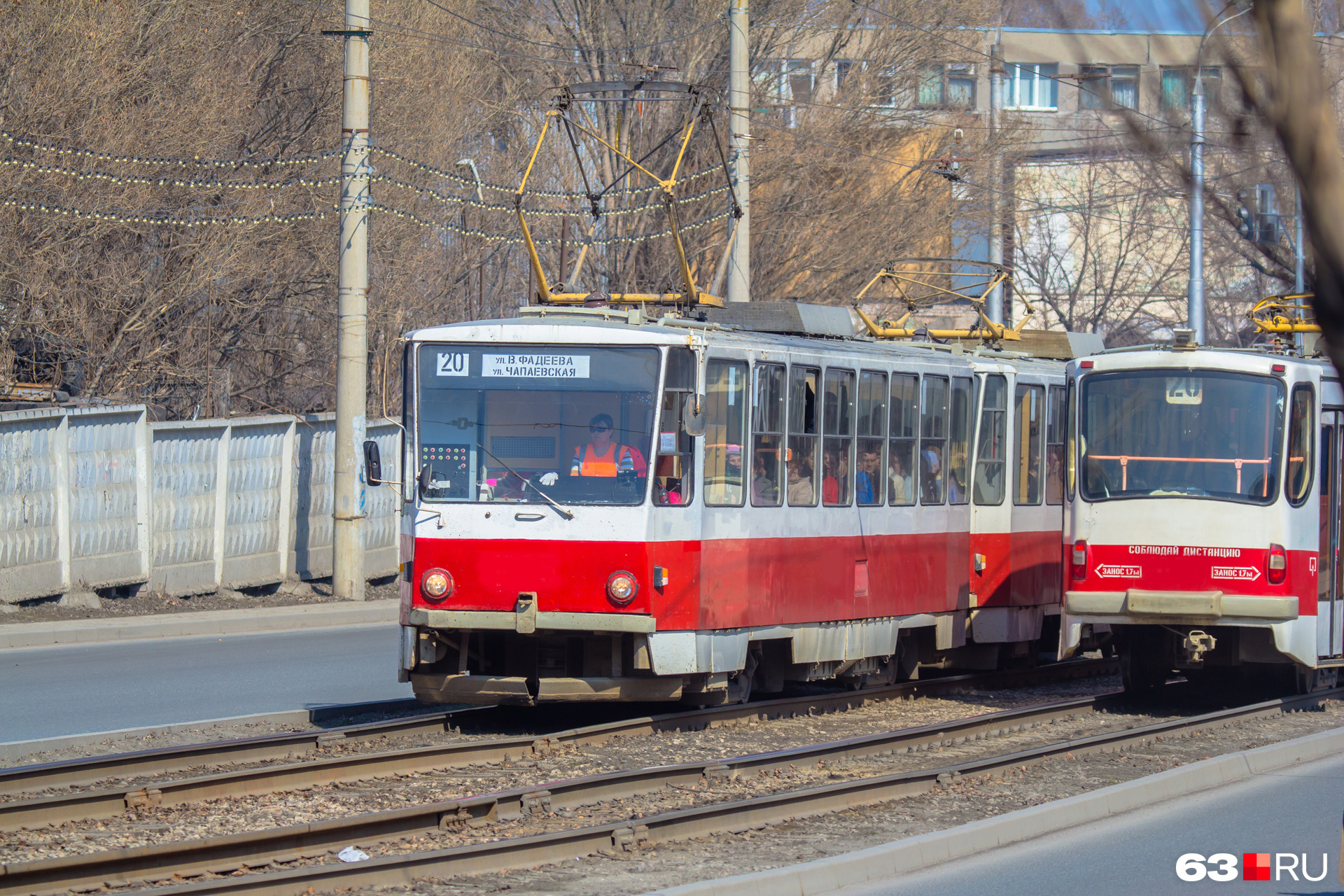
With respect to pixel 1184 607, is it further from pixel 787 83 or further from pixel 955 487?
pixel 787 83

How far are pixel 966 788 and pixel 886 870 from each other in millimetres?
2526

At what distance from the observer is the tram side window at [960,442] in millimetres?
15438

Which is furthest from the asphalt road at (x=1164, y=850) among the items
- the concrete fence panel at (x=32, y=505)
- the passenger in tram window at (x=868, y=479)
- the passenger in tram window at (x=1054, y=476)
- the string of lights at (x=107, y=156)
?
the string of lights at (x=107, y=156)

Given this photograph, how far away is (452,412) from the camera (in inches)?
458

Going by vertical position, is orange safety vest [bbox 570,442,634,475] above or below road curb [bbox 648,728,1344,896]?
above

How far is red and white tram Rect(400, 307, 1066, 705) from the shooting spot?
1132cm

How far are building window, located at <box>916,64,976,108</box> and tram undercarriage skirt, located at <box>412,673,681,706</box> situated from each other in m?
24.6

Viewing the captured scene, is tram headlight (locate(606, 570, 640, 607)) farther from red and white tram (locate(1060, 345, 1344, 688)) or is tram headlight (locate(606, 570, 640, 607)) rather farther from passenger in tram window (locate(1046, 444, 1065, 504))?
passenger in tram window (locate(1046, 444, 1065, 504))

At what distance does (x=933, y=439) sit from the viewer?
15.1 meters

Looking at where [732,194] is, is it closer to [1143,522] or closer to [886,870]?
[1143,522]

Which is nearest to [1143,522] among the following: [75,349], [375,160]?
[75,349]

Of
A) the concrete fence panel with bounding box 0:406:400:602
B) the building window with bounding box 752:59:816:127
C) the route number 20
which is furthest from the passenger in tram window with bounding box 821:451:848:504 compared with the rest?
the building window with bounding box 752:59:816:127

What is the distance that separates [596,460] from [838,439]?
2876 millimetres

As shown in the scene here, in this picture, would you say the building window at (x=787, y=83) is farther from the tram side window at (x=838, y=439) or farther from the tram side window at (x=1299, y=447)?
the tram side window at (x=1299, y=447)
